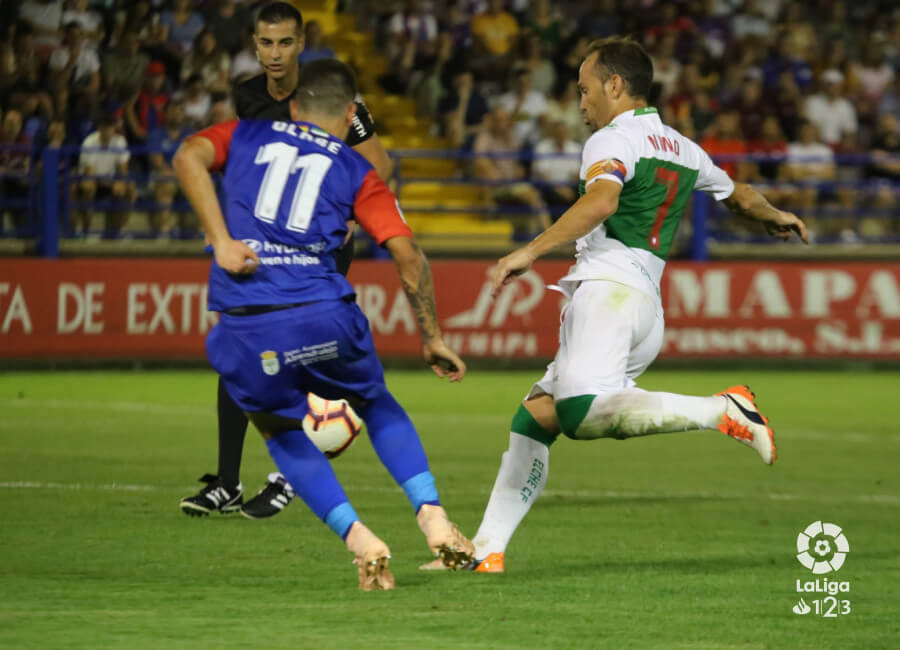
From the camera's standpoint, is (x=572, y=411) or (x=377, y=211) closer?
(x=377, y=211)

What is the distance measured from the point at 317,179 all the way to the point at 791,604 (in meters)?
2.31

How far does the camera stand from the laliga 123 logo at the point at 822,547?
6891 mm

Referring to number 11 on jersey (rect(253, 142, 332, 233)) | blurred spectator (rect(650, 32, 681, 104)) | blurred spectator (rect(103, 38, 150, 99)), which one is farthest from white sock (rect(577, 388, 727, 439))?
blurred spectator (rect(650, 32, 681, 104))

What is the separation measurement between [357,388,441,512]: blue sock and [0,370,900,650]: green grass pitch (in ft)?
1.17

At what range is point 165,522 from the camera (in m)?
7.96

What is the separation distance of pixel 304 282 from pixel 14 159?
1209 centimetres

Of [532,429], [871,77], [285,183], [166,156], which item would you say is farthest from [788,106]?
[285,183]

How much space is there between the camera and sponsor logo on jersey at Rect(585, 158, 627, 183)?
659 centimetres

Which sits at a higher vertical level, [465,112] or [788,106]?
[788,106]

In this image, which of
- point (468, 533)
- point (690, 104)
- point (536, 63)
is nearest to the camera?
point (468, 533)

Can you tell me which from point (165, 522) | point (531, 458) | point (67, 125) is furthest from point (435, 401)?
point (531, 458)

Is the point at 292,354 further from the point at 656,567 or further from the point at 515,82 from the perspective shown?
the point at 515,82

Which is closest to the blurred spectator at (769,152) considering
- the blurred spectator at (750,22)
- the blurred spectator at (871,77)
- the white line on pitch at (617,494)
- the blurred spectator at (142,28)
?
the blurred spectator at (871,77)

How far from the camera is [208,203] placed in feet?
20.1
